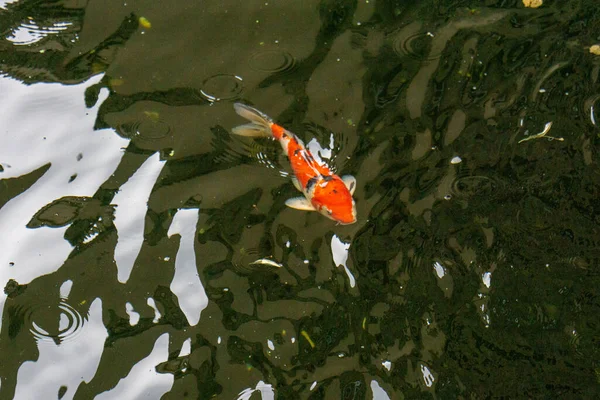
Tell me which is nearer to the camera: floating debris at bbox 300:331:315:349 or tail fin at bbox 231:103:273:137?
floating debris at bbox 300:331:315:349

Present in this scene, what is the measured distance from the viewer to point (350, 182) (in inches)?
148

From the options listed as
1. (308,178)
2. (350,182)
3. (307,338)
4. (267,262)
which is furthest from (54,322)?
(350,182)

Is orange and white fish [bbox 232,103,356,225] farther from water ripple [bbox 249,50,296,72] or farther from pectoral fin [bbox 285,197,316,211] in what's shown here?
water ripple [bbox 249,50,296,72]

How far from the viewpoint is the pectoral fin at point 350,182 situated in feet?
12.3

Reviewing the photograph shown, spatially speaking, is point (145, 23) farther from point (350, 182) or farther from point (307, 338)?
point (307, 338)

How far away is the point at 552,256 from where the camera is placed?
151 inches

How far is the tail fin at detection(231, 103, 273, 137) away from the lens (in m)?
3.79

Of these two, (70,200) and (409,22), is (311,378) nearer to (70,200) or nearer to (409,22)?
(70,200)

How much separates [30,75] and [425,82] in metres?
2.43

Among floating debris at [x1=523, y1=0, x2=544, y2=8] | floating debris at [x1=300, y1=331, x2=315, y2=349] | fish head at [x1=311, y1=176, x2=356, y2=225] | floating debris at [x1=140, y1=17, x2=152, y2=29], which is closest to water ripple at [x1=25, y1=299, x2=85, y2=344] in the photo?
floating debris at [x1=300, y1=331, x2=315, y2=349]

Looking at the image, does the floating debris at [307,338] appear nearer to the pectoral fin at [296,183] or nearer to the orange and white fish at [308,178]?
the orange and white fish at [308,178]

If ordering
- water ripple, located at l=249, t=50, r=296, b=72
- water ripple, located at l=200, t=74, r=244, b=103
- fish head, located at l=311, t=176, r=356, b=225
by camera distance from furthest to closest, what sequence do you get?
1. water ripple, located at l=249, t=50, r=296, b=72
2. water ripple, located at l=200, t=74, r=244, b=103
3. fish head, located at l=311, t=176, r=356, b=225

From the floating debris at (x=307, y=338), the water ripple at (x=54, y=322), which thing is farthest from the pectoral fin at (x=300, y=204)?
the water ripple at (x=54, y=322)

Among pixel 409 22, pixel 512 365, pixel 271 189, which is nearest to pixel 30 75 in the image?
pixel 271 189
